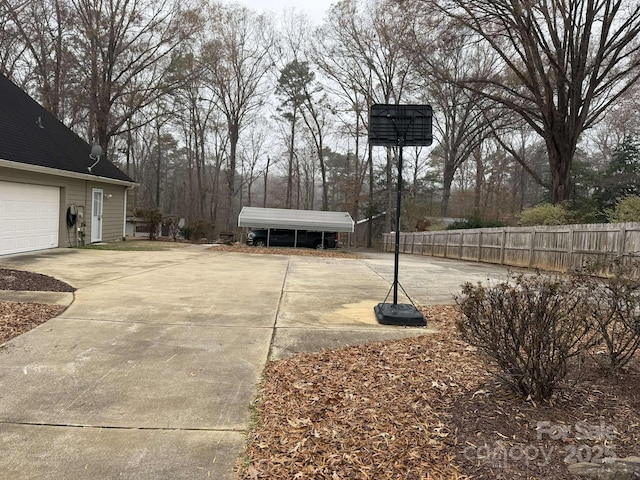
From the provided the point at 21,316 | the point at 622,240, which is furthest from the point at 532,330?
the point at 622,240

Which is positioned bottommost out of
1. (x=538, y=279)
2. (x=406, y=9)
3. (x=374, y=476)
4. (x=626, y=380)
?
(x=374, y=476)

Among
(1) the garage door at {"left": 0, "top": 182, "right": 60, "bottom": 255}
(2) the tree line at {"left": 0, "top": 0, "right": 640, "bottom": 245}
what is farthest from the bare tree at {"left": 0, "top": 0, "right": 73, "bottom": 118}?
(1) the garage door at {"left": 0, "top": 182, "right": 60, "bottom": 255}

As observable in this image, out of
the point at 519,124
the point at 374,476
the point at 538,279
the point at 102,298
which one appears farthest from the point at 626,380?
the point at 519,124

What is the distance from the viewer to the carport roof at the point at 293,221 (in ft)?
81.6

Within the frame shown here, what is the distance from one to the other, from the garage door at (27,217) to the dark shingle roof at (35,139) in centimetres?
85

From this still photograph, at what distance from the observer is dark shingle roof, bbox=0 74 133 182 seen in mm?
11656

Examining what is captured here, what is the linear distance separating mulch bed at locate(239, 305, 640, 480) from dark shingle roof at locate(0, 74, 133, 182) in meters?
11.1

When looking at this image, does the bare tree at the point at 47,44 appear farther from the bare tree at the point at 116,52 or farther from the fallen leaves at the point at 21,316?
the fallen leaves at the point at 21,316

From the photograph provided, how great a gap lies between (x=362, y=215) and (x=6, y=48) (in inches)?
1044

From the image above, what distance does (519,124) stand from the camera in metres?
26.5

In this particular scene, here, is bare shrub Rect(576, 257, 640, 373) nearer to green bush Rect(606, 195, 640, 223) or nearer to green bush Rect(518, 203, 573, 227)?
green bush Rect(606, 195, 640, 223)

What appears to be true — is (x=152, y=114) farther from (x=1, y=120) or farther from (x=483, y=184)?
(x=483, y=184)

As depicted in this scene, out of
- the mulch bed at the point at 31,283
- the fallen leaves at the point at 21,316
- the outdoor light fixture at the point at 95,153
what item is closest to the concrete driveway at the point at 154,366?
the fallen leaves at the point at 21,316

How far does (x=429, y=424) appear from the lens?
8.88 feet
